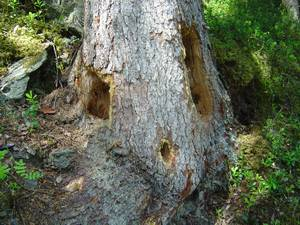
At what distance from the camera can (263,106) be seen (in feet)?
16.3

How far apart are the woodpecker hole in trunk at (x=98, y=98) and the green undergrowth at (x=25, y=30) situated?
3.87ft

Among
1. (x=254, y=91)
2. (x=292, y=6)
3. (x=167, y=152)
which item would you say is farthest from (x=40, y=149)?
(x=292, y=6)

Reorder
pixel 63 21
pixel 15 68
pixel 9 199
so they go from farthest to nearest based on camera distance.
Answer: pixel 63 21
pixel 15 68
pixel 9 199

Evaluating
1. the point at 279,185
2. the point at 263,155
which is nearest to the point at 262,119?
the point at 263,155

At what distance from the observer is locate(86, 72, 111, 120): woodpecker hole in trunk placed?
398cm

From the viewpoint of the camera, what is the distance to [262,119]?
4785mm

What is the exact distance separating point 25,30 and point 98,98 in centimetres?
169

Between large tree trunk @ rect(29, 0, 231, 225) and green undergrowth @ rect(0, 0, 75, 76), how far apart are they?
1.18 meters

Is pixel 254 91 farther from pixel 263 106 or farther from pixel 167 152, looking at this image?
pixel 167 152

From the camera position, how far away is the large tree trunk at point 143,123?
11.3 ft

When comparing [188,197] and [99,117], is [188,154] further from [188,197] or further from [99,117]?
[99,117]

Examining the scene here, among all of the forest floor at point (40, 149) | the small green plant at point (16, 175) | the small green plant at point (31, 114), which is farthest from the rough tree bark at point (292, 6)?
the small green plant at point (16, 175)

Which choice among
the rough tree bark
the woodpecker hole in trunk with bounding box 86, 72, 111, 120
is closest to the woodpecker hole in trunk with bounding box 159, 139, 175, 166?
the woodpecker hole in trunk with bounding box 86, 72, 111, 120

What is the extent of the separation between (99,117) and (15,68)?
1.33m
